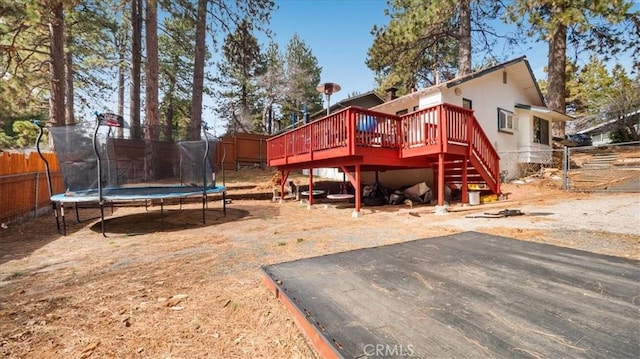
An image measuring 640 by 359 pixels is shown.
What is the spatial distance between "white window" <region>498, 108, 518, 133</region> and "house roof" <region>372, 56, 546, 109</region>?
1827 mm

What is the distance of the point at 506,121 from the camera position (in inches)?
498

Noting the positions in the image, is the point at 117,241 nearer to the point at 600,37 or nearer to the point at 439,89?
the point at 439,89

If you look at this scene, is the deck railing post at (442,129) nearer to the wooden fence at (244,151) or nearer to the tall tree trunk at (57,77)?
the tall tree trunk at (57,77)

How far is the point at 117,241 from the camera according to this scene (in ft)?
15.7

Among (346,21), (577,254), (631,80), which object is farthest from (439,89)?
(631,80)

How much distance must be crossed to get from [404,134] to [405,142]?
22 centimetres

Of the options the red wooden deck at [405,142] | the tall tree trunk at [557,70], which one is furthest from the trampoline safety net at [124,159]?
the tall tree trunk at [557,70]

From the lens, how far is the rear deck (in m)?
1.40

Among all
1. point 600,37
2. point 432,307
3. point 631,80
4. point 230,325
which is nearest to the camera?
point 432,307

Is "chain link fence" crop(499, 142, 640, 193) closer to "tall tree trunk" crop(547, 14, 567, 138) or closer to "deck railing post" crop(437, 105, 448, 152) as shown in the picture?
"tall tree trunk" crop(547, 14, 567, 138)

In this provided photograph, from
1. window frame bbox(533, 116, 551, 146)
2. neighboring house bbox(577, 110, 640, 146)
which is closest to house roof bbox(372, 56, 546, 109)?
window frame bbox(533, 116, 551, 146)

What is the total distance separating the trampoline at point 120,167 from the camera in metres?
5.59

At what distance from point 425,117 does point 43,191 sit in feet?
33.6

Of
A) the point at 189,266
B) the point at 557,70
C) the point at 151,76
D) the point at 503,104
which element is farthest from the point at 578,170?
the point at 151,76
